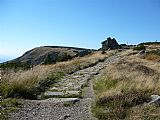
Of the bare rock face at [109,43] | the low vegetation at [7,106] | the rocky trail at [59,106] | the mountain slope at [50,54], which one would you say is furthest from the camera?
the bare rock face at [109,43]

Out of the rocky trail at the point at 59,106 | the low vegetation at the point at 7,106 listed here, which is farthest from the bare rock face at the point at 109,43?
the low vegetation at the point at 7,106

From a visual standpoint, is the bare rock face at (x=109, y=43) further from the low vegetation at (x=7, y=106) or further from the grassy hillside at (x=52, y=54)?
the low vegetation at (x=7, y=106)

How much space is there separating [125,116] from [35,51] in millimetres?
135517

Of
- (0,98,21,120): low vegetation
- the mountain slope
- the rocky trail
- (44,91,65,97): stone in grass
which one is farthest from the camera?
the mountain slope

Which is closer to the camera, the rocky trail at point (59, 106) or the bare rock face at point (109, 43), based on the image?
the rocky trail at point (59, 106)

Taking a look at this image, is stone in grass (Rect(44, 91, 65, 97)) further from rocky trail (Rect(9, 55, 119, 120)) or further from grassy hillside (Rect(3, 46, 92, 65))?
grassy hillside (Rect(3, 46, 92, 65))

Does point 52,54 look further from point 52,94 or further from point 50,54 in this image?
point 52,94

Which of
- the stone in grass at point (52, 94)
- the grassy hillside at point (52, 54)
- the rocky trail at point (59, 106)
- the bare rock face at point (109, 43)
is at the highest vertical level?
the bare rock face at point (109, 43)

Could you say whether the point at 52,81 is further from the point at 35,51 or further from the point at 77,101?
the point at 35,51

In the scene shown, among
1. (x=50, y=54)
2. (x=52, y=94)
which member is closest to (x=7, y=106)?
(x=52, y=94)

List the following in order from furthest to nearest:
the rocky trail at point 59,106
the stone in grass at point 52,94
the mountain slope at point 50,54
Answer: the mountain slope at point 50,54, the stone in grass at point 52,94, the rocky trail at point 59,106

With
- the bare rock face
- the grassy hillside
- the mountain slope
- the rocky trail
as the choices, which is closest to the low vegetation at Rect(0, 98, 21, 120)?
the rocky trail

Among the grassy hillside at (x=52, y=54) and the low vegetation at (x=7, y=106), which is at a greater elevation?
the grassy hillside at (x=52, y=54)

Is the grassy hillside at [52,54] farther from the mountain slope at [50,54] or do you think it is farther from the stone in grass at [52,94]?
the stone in grass at [52,94]
